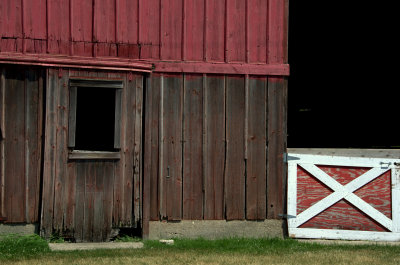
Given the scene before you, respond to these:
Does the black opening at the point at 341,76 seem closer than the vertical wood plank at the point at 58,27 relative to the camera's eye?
No

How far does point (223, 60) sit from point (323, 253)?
3606 millimetres

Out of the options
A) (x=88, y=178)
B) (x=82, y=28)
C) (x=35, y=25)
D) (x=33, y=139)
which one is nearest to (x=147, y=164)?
(x=88, y=178)

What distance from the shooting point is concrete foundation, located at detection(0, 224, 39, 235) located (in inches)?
410

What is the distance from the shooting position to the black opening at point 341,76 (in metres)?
18.1

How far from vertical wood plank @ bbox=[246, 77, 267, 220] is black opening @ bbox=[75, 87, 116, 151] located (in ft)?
12.7

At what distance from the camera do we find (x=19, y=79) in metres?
10.5

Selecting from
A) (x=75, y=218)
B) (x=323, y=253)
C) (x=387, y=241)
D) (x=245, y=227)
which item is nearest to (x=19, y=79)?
(x=75, y=218)

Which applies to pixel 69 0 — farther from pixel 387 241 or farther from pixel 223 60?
pixel 387 241

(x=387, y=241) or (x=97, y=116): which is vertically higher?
(x=97, y=116)

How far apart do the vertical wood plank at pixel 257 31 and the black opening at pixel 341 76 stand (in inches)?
257

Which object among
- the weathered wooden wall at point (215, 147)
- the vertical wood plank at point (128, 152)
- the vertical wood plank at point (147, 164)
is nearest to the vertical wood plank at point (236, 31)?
the weathered wooden wall at point (215, 147)

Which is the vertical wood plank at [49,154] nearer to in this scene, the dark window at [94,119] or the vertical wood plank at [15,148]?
the vertical wood plank at [15,148]

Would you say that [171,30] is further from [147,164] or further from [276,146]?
[276,146]

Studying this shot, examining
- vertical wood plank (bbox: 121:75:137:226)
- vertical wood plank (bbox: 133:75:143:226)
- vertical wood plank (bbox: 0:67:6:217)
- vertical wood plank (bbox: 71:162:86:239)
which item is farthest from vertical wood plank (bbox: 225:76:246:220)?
vertical wood plank (bbox: 0:67:6:217)
